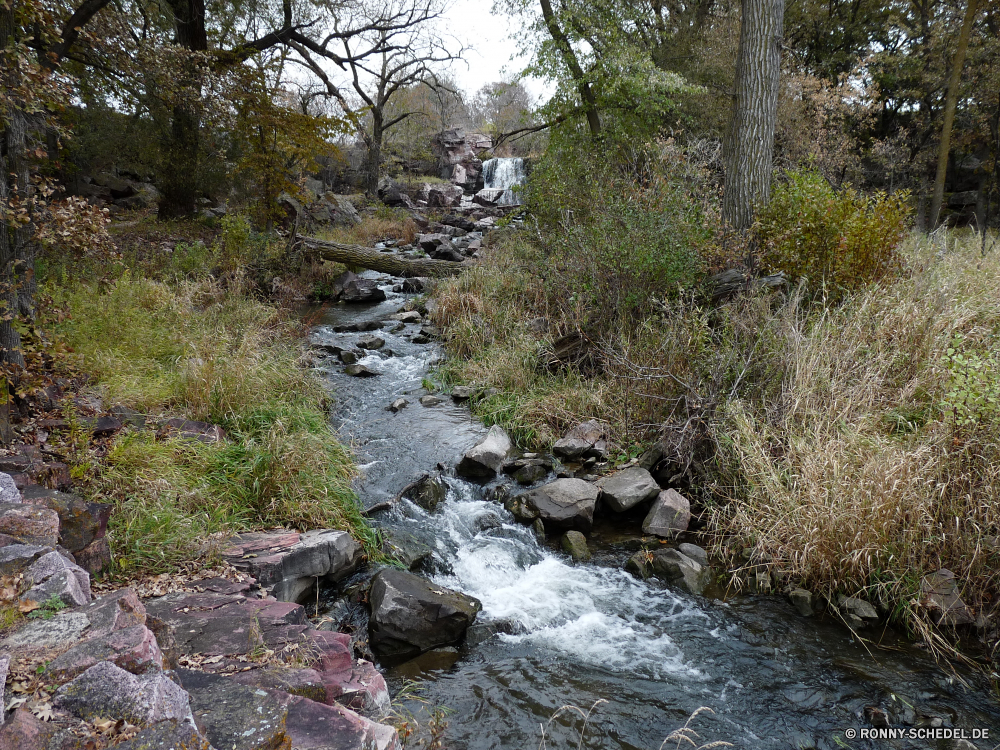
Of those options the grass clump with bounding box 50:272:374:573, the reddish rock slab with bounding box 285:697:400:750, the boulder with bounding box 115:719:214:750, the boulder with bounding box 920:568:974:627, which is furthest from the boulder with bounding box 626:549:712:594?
the boulder with bounding box 115:719:214:750

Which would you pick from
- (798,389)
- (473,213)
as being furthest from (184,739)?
(473,213)

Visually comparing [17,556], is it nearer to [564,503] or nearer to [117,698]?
[117,698]

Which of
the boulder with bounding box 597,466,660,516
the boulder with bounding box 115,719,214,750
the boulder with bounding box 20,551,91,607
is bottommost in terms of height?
the boulder with bounding box 597,466,660,516

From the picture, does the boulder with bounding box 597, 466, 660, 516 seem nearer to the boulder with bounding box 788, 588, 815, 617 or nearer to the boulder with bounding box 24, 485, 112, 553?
the boulder with bounding box 788, 588, 815, 617

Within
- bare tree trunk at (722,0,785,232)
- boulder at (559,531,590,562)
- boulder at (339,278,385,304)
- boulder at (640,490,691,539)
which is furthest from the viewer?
boulder at (339,278,385,304)

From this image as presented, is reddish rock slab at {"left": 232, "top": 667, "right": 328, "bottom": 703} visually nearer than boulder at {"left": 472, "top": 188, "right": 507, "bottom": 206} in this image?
Yes

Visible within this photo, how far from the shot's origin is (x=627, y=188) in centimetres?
767

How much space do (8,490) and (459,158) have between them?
30.4 metres

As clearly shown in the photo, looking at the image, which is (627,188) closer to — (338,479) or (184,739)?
(338,479)

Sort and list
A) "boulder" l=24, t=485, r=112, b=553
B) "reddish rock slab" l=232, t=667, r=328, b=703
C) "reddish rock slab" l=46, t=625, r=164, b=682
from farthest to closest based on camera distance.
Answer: "boulder" l=24, t=485, r=112, b=553
"reddish rock slab" l=232, t=667, r=328, b=703
"reddish rock slab" l=46, t=625, r=164, b=682

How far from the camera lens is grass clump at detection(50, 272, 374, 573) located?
3.57 metres

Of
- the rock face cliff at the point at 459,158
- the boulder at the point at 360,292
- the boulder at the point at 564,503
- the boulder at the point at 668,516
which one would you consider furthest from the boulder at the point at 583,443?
the rock face cliff at the point at 459,158

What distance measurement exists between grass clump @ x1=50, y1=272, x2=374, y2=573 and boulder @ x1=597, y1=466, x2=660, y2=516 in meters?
2.02

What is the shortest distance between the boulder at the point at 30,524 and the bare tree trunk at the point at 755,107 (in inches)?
307
